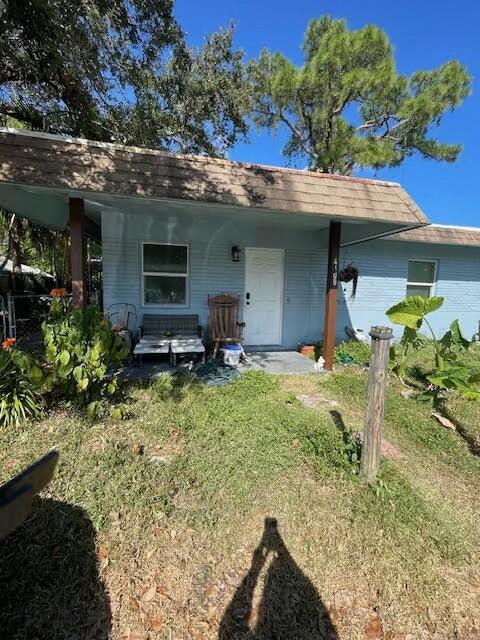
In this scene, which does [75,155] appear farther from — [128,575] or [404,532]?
[404,532]

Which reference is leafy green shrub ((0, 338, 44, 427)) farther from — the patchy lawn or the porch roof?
the porch roof

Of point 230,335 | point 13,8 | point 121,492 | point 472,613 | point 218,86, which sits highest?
point 218,86

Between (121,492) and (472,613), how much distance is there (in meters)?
2.39

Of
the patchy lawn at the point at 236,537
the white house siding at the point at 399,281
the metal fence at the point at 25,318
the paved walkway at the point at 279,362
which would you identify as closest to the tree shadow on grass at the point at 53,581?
the patchy lawn at the point at 236,537

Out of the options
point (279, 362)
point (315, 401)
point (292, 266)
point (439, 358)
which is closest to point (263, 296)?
point (292, 266)

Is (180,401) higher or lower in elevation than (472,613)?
higher

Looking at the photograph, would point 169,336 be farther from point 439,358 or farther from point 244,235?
point 439,358

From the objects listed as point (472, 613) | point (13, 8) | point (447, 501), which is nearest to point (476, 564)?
point (472, 613)

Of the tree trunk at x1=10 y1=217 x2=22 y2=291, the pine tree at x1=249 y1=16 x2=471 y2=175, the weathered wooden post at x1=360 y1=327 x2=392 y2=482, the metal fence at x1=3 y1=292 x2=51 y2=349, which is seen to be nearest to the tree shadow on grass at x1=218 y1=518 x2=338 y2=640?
the weathered wooden post at x1=360 y1=327 x2=392 y2=482

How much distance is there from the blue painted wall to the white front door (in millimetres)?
148

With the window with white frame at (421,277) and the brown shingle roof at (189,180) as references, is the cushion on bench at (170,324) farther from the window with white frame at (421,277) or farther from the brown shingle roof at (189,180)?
the window with white frame at (421,277)

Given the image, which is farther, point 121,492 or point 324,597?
point 121,492

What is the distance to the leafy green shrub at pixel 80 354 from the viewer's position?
3.45 m

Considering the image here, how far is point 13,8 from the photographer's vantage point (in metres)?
4.04
